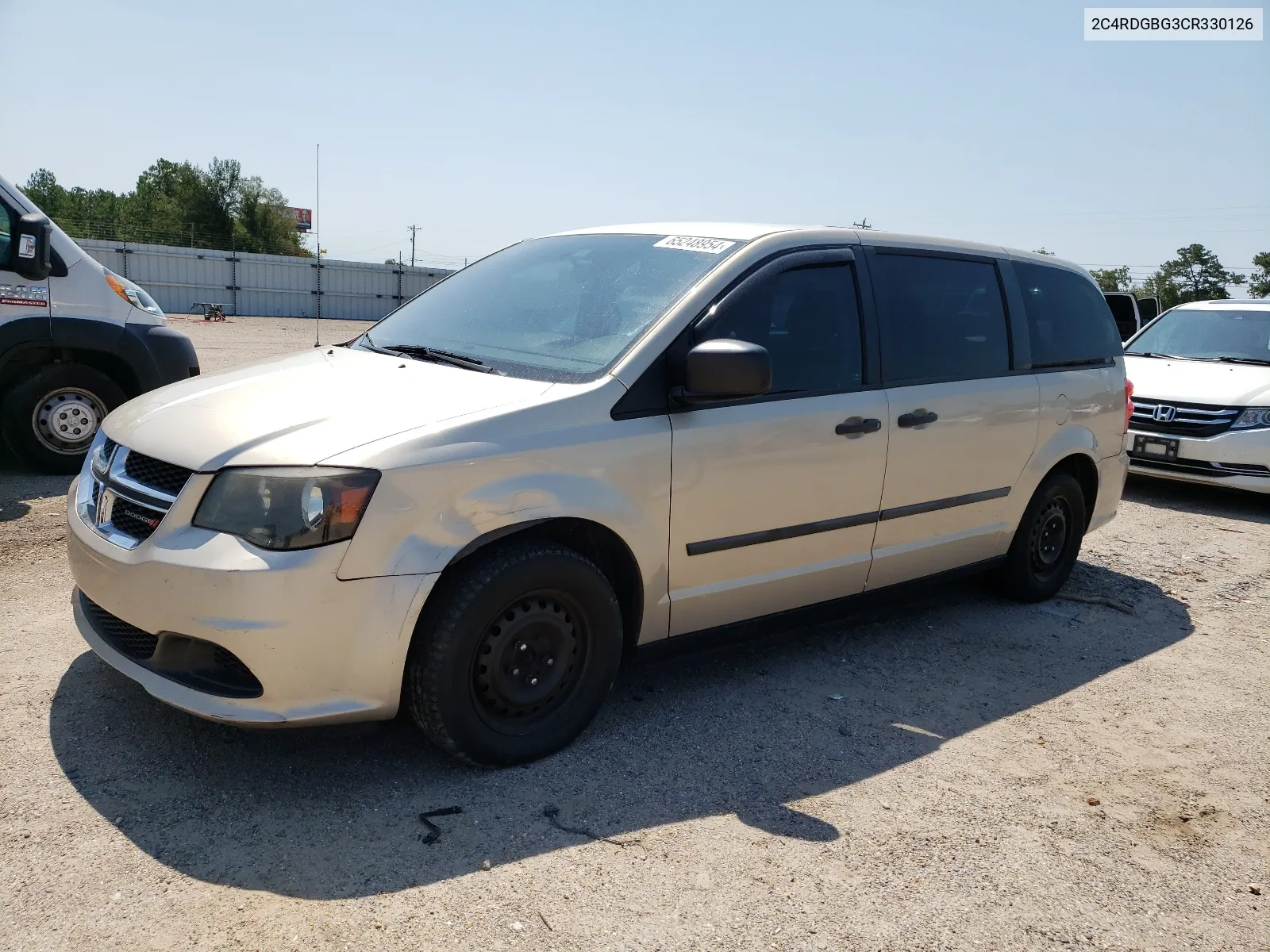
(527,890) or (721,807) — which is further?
(721,807)

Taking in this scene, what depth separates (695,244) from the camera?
409 centimetres

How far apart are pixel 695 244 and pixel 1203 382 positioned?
6.86m

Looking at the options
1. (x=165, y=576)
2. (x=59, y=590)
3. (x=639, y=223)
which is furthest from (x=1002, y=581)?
(x=59, y=590)

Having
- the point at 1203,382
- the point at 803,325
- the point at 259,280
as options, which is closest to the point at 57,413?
the point at 803,325

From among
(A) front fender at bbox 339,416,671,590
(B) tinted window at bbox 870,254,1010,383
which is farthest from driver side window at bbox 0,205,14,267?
(B) tinted window at bbox 870,254,1010,383

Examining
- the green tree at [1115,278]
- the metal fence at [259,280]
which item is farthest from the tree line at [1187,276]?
the metal fence at [259,280]

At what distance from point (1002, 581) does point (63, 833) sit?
4.54 m

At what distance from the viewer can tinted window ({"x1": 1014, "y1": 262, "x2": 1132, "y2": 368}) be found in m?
5.32

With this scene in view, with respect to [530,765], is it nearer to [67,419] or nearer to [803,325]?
[803,325]

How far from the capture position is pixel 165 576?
9.80 ft

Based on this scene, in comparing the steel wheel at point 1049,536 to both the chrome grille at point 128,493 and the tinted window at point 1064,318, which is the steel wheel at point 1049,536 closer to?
the tinted window at point 1064,318

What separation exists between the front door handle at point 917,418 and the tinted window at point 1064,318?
1.05m

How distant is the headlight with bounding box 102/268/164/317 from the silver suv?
3926 mm

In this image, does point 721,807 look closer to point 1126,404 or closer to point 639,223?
point 639,223
